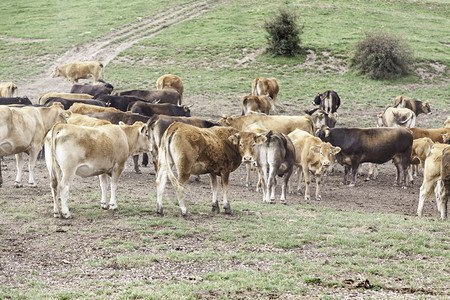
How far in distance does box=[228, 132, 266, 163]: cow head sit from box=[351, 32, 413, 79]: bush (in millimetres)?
25798

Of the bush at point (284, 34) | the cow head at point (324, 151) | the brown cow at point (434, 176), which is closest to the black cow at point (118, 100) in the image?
the cow head at point (324, 151)

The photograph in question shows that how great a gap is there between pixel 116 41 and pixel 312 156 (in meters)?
31.2

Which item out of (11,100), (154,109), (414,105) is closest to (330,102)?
(414,105)

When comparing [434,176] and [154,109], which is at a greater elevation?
[154,109]

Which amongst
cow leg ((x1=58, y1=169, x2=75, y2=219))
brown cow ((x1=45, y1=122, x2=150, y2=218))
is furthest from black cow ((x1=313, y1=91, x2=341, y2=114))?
cow leg ((x1=58, y1=169, x2=75, y2=219))

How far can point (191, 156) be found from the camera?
35.5ft

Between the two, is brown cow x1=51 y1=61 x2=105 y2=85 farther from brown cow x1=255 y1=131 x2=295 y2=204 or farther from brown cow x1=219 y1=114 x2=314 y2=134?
brown cow x1=255 y1=131 x2=295 y2=204

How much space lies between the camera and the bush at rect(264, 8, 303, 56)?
3916 centimetres

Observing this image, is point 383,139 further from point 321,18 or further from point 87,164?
point 321,18

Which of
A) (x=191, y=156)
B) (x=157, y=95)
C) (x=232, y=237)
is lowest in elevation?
(x=232, y=237)

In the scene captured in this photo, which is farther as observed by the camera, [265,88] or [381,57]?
[381,57]

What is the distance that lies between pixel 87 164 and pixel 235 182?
6.93m

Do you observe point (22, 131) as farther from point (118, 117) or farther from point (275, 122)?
point (275, 122)

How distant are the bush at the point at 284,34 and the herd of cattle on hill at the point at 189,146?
56.2 ft
